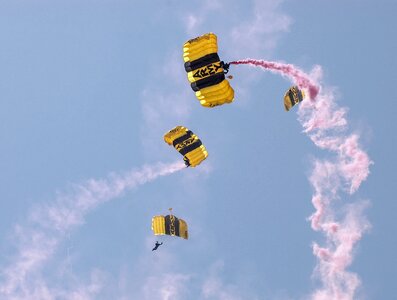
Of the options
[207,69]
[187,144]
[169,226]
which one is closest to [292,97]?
[187,144]

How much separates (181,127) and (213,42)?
15.5m

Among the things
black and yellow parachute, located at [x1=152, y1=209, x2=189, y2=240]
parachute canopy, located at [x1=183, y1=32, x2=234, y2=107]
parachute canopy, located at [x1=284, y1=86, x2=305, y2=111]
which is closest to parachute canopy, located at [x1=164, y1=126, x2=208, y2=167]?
black and yellow parachute, located at [x1=152, y1=209, x2=189, y2=240]

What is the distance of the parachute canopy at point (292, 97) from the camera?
64.3 m

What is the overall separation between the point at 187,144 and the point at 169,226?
8330 mm

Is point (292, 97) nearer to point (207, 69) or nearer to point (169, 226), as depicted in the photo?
point (207, 69)

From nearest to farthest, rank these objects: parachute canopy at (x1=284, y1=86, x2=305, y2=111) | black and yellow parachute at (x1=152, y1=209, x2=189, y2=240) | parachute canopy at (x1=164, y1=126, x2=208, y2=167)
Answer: parachute canopy at (x1=284, y1=86, x2=305, y2=111)
parachute canopy at (x1=164, y1=126, x2=208, y2=167)
black and yellow parachute at (x1=152, y1=209, x2=189, y2=240)

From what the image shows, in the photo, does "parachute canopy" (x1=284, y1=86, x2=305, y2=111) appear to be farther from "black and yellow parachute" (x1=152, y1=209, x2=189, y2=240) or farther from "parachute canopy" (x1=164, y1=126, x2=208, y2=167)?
"black and yellow parachute" (x1=152, y1=209, x2=189, y2=240)

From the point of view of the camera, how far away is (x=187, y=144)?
215ft

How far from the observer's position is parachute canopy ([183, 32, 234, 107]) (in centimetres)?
5234

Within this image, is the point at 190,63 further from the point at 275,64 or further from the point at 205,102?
the point at 275,64

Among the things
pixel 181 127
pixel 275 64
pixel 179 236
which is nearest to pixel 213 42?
pixel 275 64

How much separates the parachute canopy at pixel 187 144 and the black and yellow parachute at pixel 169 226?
6.00m

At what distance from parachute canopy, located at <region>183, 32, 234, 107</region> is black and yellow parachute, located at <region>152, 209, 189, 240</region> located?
18058 millimetres

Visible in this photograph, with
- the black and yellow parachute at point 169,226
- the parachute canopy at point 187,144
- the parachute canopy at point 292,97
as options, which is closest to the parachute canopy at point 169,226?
the black and yellow parachute at point 169,226
